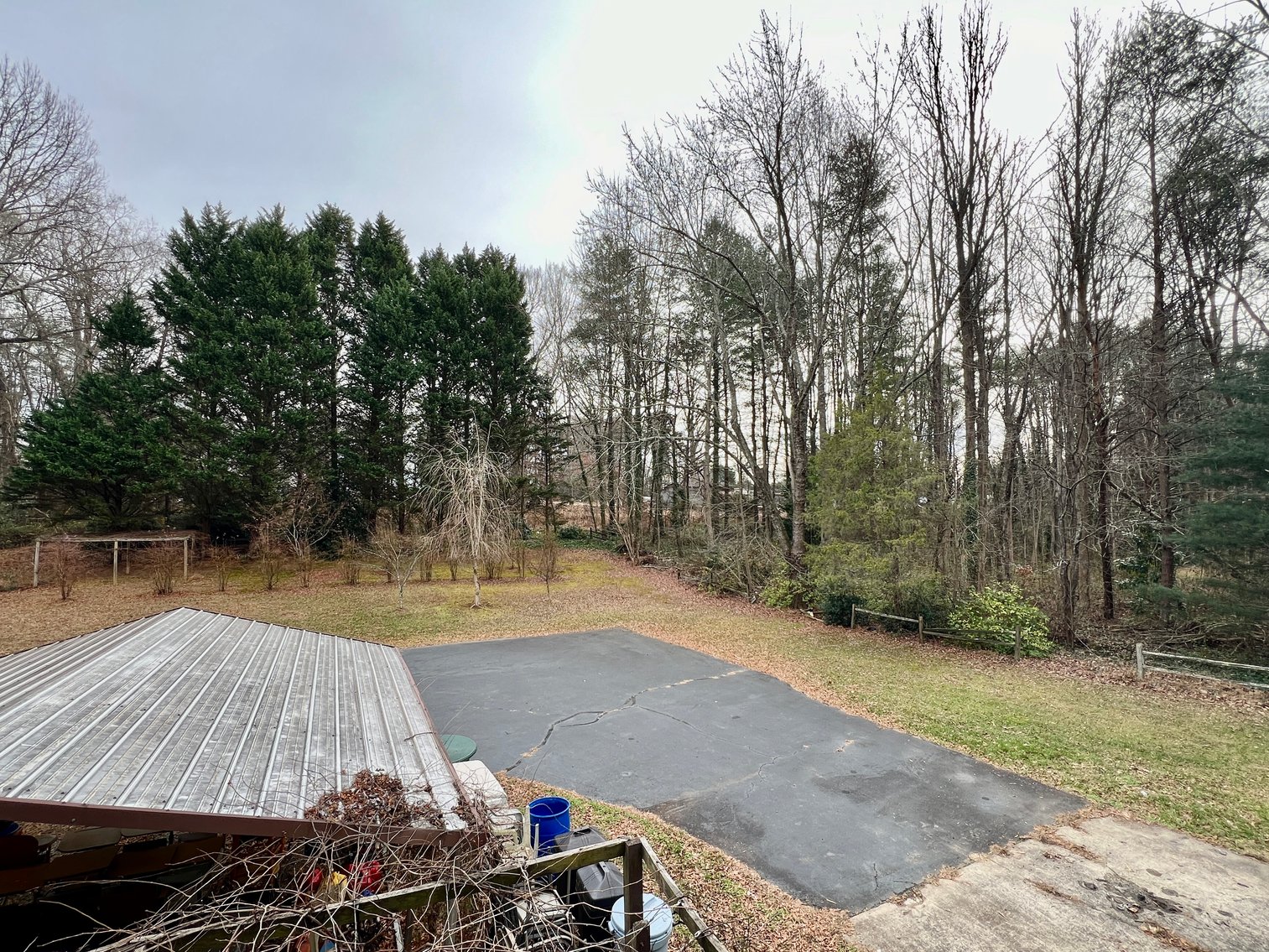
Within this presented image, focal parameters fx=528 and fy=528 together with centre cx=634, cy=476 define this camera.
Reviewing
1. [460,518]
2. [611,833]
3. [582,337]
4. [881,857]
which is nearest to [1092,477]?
[881,857]

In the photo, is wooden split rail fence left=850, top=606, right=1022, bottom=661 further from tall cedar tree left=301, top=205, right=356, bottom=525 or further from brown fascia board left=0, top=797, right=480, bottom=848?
tall cedar tree left=301, top=205, right=356, bottom=525

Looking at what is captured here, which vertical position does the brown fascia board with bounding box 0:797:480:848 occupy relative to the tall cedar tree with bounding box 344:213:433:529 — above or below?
below

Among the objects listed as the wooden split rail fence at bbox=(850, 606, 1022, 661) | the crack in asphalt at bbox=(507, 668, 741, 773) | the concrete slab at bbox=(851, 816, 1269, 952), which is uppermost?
the wooden split rail fence at bbox=(850, 606, 1022, 661)

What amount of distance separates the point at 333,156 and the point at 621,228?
9353 mm

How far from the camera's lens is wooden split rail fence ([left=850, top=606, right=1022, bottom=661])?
926 centimetres

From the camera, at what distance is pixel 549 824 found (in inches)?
137

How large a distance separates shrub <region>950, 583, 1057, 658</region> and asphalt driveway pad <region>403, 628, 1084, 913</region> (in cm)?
441

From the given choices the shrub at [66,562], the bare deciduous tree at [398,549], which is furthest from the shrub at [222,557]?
the bare deciduous tree at [398,549]

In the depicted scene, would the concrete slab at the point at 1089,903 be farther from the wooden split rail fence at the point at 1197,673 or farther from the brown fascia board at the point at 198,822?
the wooden split rail fence at the point at 1197,673

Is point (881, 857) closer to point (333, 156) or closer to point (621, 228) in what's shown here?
point (621, 228)

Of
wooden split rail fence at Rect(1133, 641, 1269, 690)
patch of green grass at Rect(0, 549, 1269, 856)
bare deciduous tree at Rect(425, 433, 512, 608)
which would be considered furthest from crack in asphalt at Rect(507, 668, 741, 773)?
bare deciduous tree at Rect(425, 433, 512, 608)

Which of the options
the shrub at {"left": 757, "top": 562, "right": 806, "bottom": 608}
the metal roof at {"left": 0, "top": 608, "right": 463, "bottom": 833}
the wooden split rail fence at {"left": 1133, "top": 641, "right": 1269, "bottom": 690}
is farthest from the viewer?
the shrub at {"left": 757, "top": 562, "right": 806, "bottom": 608}

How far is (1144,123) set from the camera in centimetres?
1010

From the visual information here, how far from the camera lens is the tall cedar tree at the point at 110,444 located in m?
15.5
